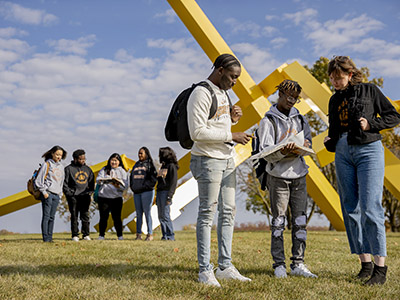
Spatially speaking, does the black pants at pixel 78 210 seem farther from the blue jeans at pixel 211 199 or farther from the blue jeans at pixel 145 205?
the blue jeans at pixel 211 199

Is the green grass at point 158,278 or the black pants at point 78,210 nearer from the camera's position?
the green grass at point 158,278

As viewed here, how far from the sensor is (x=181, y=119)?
3361mm

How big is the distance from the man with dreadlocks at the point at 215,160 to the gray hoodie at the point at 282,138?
426 mm

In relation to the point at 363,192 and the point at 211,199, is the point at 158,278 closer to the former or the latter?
the point at 211,199

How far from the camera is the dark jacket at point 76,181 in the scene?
27.3 feet

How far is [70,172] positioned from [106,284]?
5.47 m

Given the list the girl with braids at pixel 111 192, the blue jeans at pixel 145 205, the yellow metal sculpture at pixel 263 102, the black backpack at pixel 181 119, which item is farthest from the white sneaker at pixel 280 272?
the yellow metal sculpture at pixel 263 102

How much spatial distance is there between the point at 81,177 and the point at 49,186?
911 mm

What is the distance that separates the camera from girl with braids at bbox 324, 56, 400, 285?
3410 mm

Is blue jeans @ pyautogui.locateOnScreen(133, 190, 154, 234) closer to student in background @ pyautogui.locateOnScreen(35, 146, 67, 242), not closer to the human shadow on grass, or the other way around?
student in background @ pyautogui.locateOnScreen(35, 146, 67, 242)

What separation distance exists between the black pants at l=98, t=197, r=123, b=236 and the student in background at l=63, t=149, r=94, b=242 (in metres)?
0.30

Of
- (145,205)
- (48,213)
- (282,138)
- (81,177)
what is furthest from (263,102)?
(282,138)

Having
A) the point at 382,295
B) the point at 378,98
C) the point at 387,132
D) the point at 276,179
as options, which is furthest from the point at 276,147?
the point at 387,132

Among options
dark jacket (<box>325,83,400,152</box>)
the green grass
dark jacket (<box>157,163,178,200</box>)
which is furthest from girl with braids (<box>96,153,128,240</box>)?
dark jacket (<box>325,83,400,152</box>)
